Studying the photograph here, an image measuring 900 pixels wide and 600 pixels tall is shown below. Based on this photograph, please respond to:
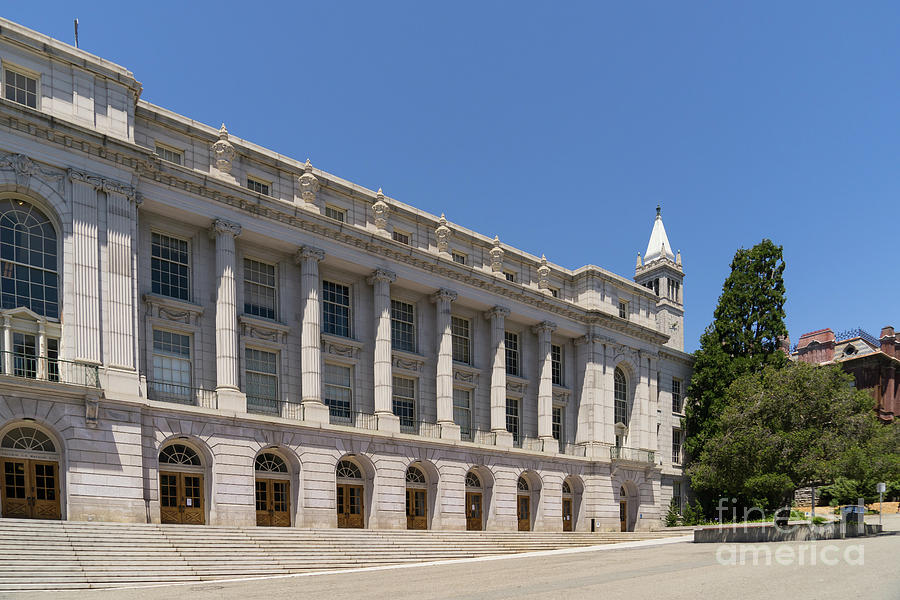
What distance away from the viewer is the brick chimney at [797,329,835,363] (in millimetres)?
89000

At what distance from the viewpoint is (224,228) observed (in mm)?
34656

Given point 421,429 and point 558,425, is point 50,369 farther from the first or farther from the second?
point 558,425

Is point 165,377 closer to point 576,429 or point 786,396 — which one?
point 576,429

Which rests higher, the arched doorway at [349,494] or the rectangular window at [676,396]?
the rectangular window at [676,396]

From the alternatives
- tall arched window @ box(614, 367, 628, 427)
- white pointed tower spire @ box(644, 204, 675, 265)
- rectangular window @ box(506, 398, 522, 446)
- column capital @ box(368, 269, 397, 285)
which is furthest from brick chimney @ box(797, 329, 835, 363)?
column capital @ box(368, 269, 397, 285)

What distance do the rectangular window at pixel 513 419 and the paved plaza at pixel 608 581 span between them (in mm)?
19964

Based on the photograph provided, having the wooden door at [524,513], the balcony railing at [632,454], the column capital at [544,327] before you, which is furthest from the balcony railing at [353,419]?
the balcony railing at [632,454]

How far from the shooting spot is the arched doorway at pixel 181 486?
103ft

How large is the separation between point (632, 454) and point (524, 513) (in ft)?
35.4

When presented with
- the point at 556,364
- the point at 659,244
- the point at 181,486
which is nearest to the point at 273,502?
the point at 181,486

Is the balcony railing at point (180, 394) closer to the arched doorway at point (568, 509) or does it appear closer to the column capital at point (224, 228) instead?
the column capital at point (224, 228)

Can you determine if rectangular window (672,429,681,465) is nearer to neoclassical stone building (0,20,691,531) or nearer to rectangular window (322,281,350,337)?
neoclassical stone building (0,20,691,531)

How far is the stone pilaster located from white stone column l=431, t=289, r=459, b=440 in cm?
329

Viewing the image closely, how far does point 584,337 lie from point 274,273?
2360 cm
